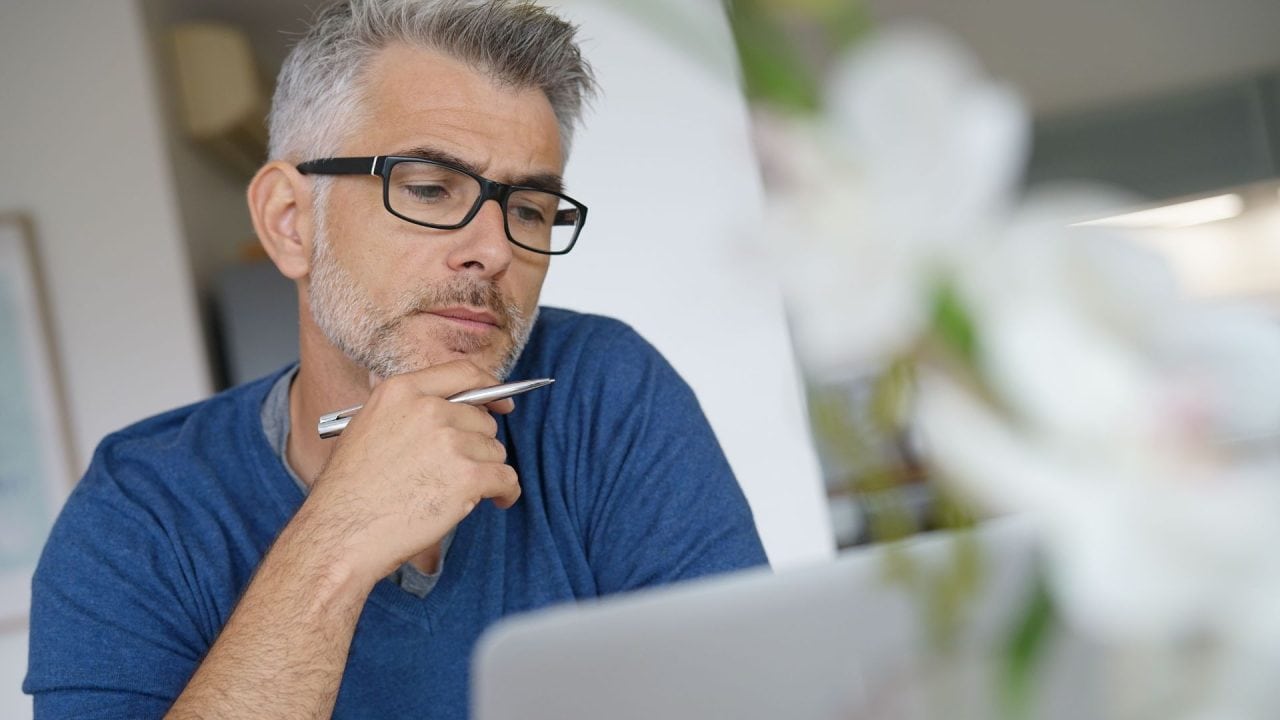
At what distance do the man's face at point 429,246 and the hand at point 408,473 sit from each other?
0.15m

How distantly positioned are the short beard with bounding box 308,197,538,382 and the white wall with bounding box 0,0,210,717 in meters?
1.55

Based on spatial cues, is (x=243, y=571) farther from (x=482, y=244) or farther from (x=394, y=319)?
(x=482, y=244)

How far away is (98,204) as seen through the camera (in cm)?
271

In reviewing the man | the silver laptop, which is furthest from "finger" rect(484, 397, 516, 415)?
the silver laptop

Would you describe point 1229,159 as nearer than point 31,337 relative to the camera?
No

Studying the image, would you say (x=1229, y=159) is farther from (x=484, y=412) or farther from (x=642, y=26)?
(x=642, y=26)

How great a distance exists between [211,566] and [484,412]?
A: 0.31 meters

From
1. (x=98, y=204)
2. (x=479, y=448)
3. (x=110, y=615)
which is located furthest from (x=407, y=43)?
(x=98, y=204)

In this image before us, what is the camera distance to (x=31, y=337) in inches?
104

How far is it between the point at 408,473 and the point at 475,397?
112 mm

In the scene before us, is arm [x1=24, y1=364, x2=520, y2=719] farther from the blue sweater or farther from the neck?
the neck

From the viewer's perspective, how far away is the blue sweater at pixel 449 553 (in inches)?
42.6

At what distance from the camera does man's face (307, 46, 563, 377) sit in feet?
4.12

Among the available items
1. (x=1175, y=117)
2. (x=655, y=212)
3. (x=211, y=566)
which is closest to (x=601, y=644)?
(x=211, y=566)
